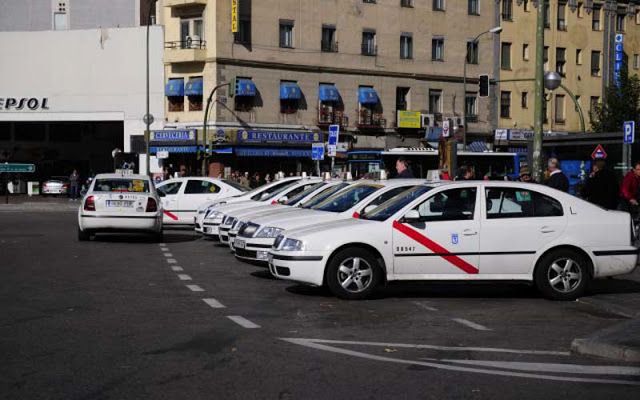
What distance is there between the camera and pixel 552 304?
12391 millimetres

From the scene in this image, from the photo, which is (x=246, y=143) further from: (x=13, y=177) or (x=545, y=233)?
(x=545, y=233)

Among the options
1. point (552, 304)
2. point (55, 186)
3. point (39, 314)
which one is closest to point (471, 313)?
point (552, 304)

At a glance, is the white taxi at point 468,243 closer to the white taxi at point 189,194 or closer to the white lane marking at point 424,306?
the white lane marking at point 424,306

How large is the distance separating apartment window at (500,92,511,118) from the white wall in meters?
21.3

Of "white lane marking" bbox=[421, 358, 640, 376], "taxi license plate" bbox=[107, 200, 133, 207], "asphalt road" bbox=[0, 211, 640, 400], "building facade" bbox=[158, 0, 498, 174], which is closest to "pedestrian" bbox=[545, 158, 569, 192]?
"asphalt road" bbox=[0, 211, 640, 400]

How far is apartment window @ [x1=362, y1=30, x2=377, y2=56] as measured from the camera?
2149 inches

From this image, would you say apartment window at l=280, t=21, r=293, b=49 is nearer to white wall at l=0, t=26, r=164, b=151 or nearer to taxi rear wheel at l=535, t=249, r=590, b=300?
white wall at l=0, t=26, r=164, b=151

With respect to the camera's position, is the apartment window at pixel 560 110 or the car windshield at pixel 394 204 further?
the apartment window at pixel 560 110

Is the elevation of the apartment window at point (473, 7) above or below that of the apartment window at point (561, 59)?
above

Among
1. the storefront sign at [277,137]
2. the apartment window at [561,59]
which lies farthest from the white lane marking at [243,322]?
the apartment window at [561,59]

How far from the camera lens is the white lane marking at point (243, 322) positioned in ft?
32.7

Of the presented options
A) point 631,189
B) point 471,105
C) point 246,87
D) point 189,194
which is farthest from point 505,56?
point 631,189

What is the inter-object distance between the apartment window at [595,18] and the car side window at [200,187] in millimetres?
42773

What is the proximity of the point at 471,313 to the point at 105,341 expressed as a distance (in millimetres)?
4480
